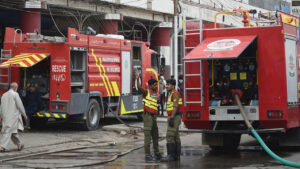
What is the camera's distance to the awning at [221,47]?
11602mm

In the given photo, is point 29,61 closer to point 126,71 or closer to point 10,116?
point 10,116

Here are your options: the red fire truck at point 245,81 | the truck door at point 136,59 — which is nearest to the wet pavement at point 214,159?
the red fire truck at point 245,81

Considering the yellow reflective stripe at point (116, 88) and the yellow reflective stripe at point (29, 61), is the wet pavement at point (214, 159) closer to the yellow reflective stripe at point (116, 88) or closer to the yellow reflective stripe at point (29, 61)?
the yellow reflective stripe at point (29, 61)

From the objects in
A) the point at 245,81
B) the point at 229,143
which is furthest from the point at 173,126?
the point at 229,143

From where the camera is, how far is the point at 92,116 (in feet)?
59.9

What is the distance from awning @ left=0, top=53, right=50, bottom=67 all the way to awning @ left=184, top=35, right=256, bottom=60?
5.95 meters

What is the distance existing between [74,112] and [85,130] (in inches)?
47.1

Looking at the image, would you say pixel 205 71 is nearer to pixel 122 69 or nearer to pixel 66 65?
pixel 66 65

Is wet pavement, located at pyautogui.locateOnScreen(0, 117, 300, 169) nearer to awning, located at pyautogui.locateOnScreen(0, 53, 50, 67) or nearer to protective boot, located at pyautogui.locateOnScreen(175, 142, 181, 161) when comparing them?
protective boot, located at pyautogui.locateOnScreen(175, 142, 181, 161)

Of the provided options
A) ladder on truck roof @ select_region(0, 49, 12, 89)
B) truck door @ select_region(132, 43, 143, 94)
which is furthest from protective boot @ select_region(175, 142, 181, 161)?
truck door @ select_region(132, 43, 143, 94)

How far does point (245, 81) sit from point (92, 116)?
670cm

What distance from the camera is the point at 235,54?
11.4 m

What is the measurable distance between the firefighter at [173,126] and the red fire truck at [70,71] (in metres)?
5.60

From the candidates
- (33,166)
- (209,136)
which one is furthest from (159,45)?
(33,166)
